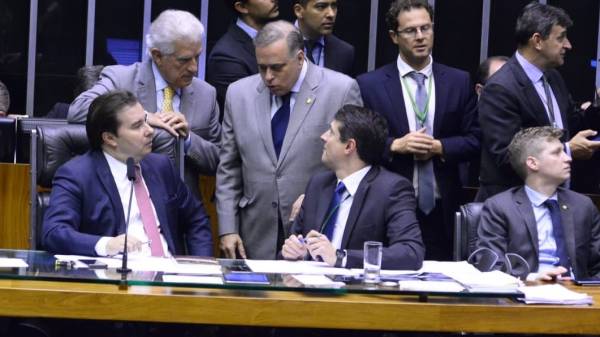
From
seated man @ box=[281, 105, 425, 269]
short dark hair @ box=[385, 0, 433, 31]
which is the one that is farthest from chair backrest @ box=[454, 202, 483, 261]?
short dark hair @ box=[385, 0, 433, 31]

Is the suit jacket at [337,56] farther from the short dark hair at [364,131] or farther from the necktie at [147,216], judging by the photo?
the necktie at [147,216]

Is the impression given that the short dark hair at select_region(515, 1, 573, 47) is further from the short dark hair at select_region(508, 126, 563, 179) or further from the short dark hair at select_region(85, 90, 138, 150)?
the short dark hair at select_region(85, 90, 138, 150)

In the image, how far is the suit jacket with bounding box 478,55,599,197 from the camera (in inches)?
255

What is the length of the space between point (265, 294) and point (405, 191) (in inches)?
52.7

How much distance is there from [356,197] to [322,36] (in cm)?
181

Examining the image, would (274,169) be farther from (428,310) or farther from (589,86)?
(589,86)

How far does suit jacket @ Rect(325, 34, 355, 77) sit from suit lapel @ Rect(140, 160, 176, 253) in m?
1.68

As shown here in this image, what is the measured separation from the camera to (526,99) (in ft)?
21.6

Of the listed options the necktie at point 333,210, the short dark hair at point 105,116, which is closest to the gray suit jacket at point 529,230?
the necktie at point 333,210

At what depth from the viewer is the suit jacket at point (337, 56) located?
7203mm

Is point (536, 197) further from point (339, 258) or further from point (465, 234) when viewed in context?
point (339, 258)

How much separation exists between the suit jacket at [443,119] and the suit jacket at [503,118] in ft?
0.33

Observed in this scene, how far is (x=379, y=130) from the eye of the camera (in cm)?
573

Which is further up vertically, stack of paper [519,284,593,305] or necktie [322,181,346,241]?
necktie [322,181,346,241]
